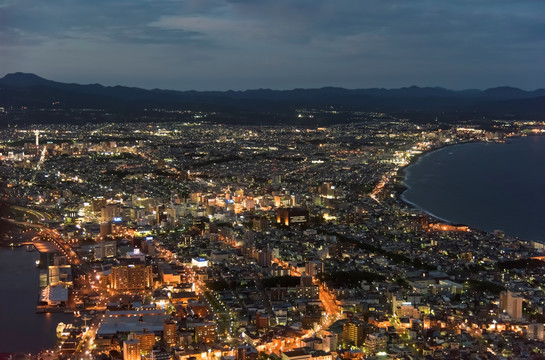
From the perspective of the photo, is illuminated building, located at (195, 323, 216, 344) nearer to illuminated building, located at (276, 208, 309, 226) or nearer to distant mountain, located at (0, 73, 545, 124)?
illuminated building, located at (276, 208, 309, 226)

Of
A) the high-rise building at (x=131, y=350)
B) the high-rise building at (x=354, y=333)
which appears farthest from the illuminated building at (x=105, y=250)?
the high-rise building at (x=354, y=333)

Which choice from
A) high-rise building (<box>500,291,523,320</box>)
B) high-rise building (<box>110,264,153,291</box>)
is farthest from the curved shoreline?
high-rise building (<box>110,264,153,291</box>)

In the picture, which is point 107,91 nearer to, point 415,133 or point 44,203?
point 415,133

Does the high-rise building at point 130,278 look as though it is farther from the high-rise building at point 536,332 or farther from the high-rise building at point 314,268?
the high-rise building at point 536,332

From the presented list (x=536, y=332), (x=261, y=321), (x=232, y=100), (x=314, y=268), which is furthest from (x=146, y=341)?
(x=232, y=100)

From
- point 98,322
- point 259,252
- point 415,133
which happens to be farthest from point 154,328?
point 415,133

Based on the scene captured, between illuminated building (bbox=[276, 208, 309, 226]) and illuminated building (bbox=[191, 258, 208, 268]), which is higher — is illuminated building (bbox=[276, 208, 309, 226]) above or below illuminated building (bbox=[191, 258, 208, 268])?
above
